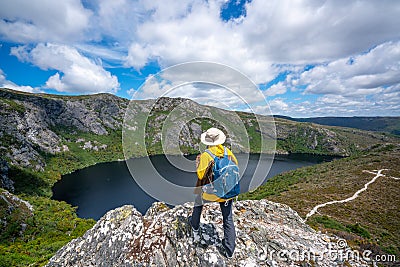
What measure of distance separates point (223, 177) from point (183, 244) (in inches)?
136

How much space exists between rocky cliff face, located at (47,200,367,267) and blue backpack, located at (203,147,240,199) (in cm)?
258

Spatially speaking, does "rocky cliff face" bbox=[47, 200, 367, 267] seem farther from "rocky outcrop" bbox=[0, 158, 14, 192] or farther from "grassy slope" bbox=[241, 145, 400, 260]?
"rocky outcrop" bbox=[0, 158, 14, 192]

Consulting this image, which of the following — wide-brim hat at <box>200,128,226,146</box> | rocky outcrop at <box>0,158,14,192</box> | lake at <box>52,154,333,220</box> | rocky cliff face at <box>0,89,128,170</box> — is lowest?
lake at <box>52,154,333,220</box>

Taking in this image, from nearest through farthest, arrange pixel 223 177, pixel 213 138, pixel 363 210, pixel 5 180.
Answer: pixel 223 177, pixel 213 138, pixel 363 210, pixel 5 180

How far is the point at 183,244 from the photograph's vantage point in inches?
306

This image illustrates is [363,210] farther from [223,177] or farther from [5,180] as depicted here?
[5,180]

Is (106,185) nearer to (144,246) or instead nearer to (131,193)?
(131,193)

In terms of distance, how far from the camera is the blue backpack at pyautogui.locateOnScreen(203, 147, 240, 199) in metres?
6.22

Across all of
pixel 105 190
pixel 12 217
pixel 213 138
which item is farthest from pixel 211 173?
pixel 105 190

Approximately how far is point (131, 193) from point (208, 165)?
9161cm

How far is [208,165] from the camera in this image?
20.3ft

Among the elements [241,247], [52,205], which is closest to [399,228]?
[241,247]

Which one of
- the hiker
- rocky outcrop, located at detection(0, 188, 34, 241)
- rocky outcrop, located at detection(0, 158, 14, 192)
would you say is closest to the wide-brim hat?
the hiker

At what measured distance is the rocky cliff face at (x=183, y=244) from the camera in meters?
7.37
